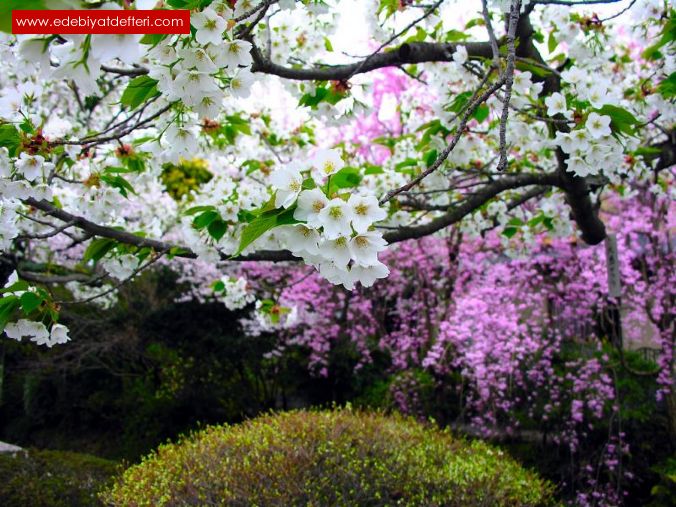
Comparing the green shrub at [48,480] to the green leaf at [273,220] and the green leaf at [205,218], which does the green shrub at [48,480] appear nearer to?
the green leaf at [205,218]

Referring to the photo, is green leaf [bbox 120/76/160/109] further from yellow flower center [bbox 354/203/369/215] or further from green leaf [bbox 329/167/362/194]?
yellow flower center [bbox 354/203/369/215]

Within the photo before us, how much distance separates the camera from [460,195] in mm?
3859

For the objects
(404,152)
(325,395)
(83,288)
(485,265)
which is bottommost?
(325,395)

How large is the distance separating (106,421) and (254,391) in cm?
206

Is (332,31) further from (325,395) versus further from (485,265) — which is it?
(325,395)

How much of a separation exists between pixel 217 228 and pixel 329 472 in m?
1.51

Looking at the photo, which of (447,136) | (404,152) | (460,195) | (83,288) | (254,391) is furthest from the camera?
(254,391)

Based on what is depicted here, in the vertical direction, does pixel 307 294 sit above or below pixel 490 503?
above

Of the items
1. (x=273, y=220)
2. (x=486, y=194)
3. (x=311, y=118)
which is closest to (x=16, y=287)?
(x=273, y=220)

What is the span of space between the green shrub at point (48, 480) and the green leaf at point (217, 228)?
254cm

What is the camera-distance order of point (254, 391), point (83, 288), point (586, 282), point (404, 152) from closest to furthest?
point (404, 152)
point (83, 288)
point (586, 282)
point (254, 391)

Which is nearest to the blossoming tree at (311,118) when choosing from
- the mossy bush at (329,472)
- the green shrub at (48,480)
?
the mossy bush at (329,472)

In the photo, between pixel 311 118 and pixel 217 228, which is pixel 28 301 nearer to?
pixel 217 228

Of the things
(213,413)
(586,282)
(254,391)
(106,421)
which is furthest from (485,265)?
(106,421)
